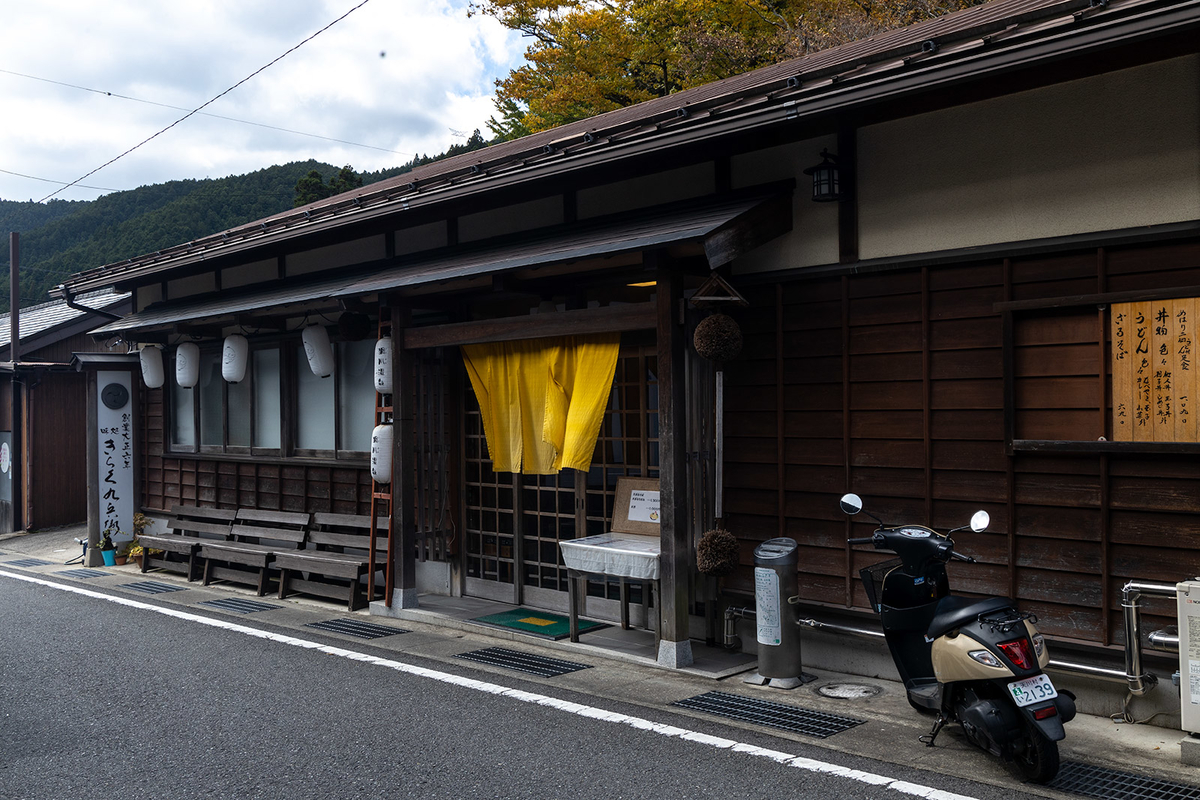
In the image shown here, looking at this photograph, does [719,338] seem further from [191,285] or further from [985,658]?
[191,285]

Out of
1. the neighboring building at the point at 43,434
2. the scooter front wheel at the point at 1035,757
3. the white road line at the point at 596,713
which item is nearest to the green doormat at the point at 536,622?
the white road line at the point at 596,713

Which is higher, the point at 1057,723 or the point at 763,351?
the point at 763,351

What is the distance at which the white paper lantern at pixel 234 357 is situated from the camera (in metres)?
12.4

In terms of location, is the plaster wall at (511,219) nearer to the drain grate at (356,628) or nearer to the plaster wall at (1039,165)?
the plaster wall at (1039,165)

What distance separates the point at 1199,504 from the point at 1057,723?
171cm

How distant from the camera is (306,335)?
11258mm

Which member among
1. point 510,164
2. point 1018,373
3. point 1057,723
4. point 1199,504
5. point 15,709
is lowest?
point 15,709

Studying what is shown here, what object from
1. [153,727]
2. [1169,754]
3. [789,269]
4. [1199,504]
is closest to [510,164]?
[789,269]

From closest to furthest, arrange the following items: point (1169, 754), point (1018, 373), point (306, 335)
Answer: point (1169, 754)
point (1018, 373)
point (306, 335)

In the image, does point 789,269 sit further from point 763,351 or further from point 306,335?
point 306,335

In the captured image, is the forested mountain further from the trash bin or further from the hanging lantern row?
the trash bin

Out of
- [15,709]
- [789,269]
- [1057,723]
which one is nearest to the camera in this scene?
[1057,723]

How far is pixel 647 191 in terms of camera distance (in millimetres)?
8242

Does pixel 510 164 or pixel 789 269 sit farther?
pixel 510 164
